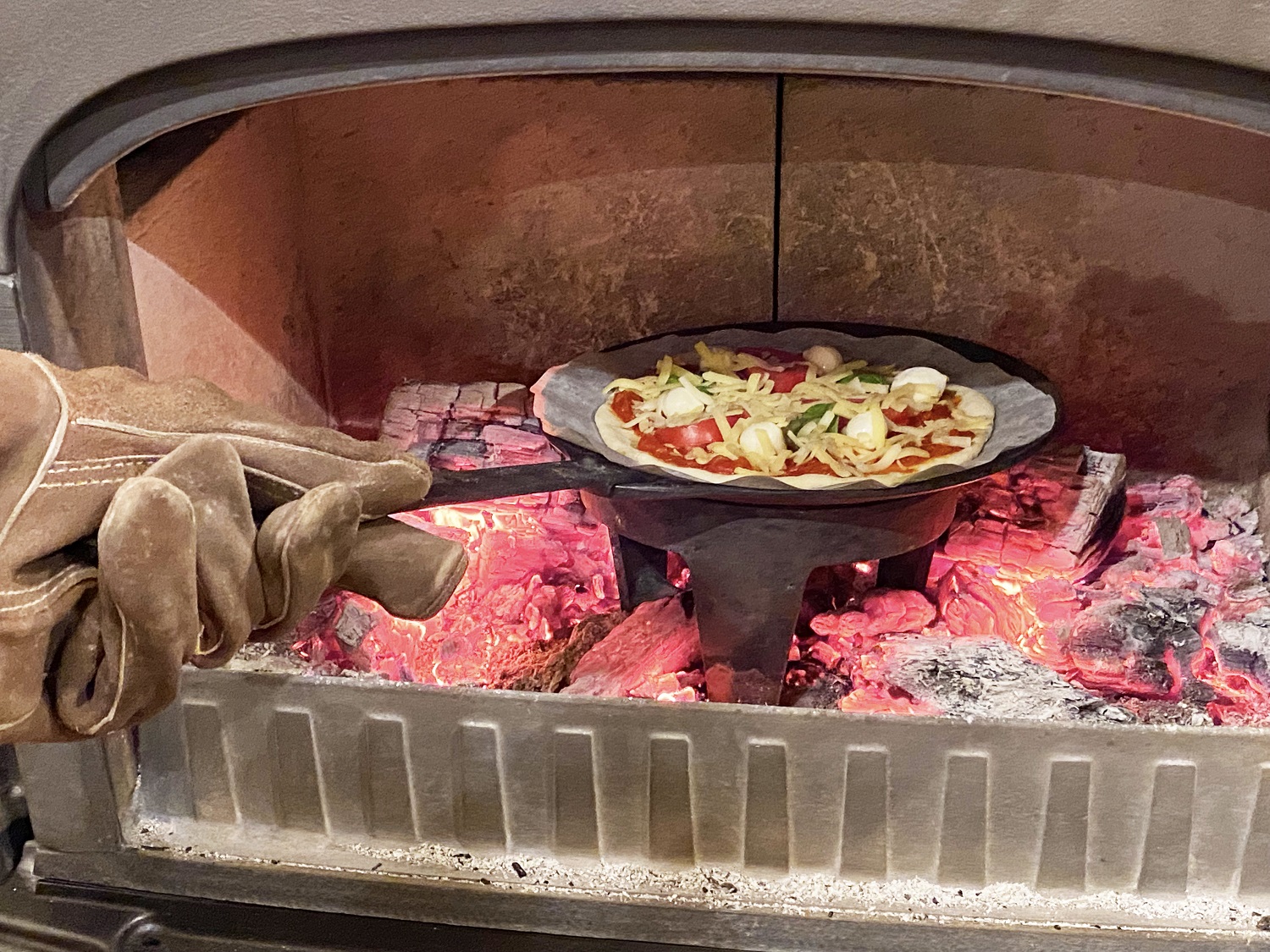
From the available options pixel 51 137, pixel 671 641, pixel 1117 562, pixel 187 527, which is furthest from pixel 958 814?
pixel 51 137

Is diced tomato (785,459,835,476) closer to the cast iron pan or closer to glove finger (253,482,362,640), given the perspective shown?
the cast iron pan

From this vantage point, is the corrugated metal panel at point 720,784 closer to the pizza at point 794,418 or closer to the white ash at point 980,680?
the white ash at point 980,680

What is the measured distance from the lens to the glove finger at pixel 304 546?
1117 mm

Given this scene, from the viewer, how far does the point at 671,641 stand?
1.97 meters

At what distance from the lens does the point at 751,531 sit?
5.55 ft

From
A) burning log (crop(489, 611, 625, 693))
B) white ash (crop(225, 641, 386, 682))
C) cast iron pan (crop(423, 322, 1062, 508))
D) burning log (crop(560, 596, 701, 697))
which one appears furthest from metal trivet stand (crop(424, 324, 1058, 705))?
white ash (crop(225, 641, 386, 682))

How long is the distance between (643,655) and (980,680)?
53 cm

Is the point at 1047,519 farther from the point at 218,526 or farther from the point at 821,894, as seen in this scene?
the point at 218,526

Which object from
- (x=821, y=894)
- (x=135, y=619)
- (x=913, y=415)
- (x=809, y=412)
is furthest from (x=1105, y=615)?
(x=135, y=619)

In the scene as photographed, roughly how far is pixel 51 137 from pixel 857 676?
133 centimetres

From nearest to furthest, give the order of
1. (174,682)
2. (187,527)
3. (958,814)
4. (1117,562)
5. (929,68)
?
(187,527), (174,682), (929,68), (958,814), (1117,562)

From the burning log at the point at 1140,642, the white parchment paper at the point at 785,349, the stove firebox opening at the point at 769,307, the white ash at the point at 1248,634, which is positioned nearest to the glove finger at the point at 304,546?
the white parchment paper at the point at 785,349

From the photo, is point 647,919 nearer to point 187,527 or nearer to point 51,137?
point 187,527

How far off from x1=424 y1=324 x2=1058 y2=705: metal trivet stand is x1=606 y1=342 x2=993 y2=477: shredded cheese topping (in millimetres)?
94
